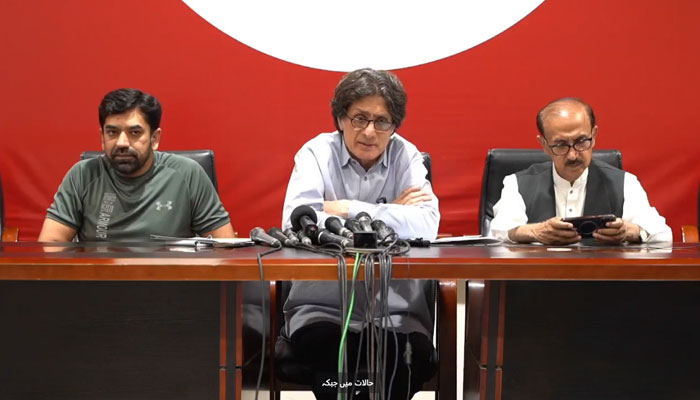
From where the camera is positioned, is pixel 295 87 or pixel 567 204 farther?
pixel 295 87

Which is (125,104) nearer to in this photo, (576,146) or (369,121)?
(369,121)

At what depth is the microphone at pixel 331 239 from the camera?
5.24ft

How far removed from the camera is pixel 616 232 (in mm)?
1983

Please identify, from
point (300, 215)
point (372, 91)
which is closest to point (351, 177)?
point (372, 91)

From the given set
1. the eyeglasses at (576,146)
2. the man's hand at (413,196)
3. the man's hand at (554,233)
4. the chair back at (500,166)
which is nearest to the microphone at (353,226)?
the man's hand at (413,196)

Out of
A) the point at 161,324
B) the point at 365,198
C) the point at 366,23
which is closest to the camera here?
the point at 161,324

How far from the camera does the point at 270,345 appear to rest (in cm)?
191

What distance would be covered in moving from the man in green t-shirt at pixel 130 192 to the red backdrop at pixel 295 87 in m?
0.80

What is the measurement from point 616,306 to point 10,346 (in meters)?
1.39

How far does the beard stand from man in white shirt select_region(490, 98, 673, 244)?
1.28m

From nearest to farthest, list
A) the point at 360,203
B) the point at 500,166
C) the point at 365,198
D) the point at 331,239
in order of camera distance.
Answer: the point at 331,239, the point at 360,203, the point at 365,198, the point at 500,166

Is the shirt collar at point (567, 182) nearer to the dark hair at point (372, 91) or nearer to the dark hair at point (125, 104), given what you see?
the dark hair at point (372, 91)

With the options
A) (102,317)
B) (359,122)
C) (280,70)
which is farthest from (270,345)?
(280,70)

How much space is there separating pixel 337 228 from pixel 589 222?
2.46ft
